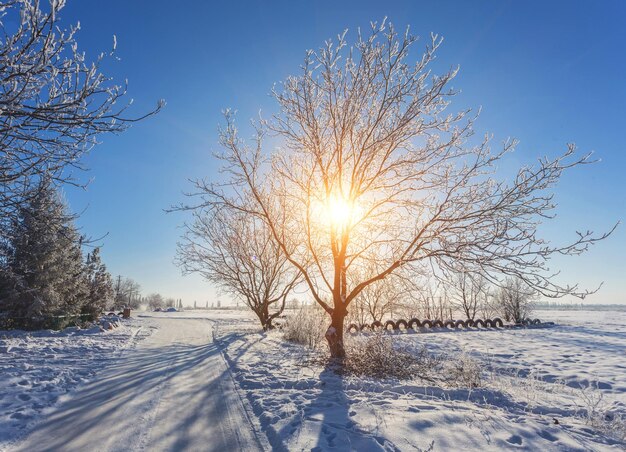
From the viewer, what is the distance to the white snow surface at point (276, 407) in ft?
12.0

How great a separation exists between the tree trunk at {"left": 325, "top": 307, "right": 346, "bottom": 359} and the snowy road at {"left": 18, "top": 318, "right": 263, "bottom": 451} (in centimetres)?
274

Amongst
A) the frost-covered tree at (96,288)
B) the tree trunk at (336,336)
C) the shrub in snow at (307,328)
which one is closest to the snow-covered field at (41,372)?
the tree trunk at (336,336)

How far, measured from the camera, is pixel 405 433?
379cm

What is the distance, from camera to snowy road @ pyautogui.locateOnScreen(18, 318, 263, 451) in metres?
3.65

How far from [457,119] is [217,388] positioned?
8.00m

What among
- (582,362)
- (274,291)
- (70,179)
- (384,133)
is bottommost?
(582,362)

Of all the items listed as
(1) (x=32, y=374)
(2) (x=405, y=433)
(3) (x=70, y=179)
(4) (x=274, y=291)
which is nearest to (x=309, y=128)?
(3) (x=70, y=179)

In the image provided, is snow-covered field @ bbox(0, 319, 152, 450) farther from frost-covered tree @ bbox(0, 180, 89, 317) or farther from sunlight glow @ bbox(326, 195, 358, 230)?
sunlight glow @ bbox(326, 195, 358, 230)

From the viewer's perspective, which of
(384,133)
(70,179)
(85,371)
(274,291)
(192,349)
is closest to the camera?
(70,179)

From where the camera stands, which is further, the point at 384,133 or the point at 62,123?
the point at 384,133

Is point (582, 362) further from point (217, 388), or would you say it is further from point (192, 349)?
point (192, 349)

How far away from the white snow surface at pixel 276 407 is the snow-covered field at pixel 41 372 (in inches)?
1.0

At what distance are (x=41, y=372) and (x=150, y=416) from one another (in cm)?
410

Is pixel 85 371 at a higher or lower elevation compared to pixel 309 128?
lower
